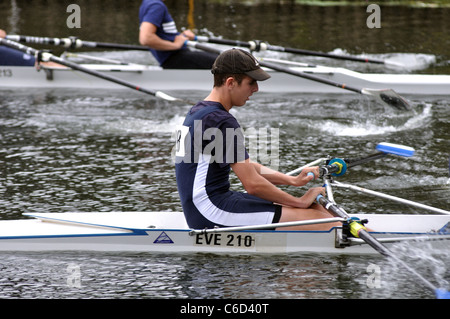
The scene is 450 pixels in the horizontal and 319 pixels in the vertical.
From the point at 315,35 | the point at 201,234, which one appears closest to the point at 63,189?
the point at 201,234

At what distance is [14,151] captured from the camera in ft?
29.2

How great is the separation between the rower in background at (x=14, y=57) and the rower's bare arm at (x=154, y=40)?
7.11 feet

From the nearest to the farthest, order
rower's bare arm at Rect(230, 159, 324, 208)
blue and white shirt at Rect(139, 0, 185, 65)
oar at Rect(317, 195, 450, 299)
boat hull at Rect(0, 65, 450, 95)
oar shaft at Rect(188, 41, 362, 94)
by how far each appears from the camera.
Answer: oar at Rect(317, 195, 450, 299), rower's bare arm at Rect(230, 159, 324, 208), oar shaft at Rect(188, 41, 362, 94), blue and white shirt at Rect(139, 0, 185, 65), boat hull at Rect(0, 65, 450, 95)

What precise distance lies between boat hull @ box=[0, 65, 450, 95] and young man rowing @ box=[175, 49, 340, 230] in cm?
602

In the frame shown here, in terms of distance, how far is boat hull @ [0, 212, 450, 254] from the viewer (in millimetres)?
5574

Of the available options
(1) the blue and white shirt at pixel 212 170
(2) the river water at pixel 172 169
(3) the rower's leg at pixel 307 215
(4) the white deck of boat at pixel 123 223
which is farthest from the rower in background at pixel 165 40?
(3) the rower's leg at pixel 307 215

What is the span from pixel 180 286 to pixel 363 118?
5.50 metres

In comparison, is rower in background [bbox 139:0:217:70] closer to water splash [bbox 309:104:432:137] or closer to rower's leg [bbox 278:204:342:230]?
water splash [bbox 309:104:432:137]

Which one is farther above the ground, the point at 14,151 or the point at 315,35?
the point at 315,35

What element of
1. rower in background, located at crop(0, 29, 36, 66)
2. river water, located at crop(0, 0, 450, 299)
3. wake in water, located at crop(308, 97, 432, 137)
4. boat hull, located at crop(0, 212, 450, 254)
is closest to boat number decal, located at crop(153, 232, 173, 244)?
boat hull, located at crop(0, 212, 450, 254)

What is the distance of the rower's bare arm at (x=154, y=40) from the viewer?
1062cm

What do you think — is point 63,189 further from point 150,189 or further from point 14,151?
point 14,151

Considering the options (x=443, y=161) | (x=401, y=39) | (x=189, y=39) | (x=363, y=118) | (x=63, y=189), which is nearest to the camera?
(x=63, y=189)

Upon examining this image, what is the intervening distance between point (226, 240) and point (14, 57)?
7432mm
